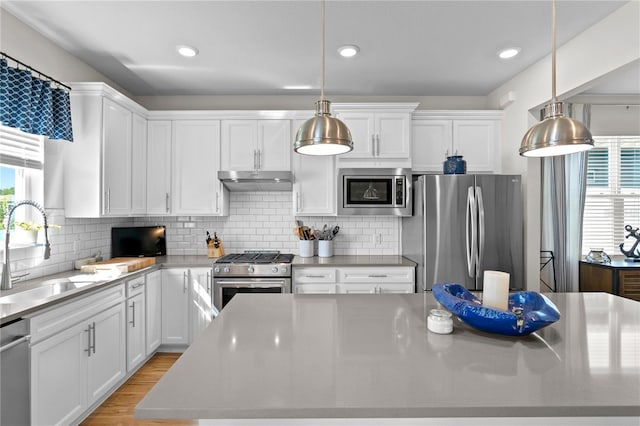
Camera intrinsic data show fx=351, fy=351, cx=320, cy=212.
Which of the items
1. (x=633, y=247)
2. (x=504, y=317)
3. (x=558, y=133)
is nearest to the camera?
(x=504, y=317)

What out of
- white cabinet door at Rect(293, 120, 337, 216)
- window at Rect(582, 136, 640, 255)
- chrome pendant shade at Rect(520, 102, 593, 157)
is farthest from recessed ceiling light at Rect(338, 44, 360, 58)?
window at Rect(582, 136, 640, 255)

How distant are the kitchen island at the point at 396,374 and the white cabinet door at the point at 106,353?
1453mm

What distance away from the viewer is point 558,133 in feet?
4.86

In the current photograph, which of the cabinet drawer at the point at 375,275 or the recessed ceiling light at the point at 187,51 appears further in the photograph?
the cabinet drawer at the point at 375,275

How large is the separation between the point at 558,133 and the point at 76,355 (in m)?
2.89

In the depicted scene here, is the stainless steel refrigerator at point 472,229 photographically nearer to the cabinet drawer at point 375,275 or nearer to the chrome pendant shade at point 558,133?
the cabinet drawer at point 375,275

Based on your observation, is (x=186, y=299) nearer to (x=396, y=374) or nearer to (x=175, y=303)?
(x=175, y=303)

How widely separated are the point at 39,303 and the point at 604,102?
18.0 ft

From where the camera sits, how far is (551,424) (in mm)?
987

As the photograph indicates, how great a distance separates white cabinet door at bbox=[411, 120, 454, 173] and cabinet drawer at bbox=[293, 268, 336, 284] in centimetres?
146

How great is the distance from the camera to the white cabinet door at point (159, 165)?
3680 millimetres

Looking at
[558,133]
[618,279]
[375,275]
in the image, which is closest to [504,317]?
[558,133]

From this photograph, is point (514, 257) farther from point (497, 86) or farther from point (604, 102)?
point (604, 102)

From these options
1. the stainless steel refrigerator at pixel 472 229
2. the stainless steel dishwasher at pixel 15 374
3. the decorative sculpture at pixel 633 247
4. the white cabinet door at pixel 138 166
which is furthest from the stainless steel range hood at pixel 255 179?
the decorative sculpture at pixel 633 247
